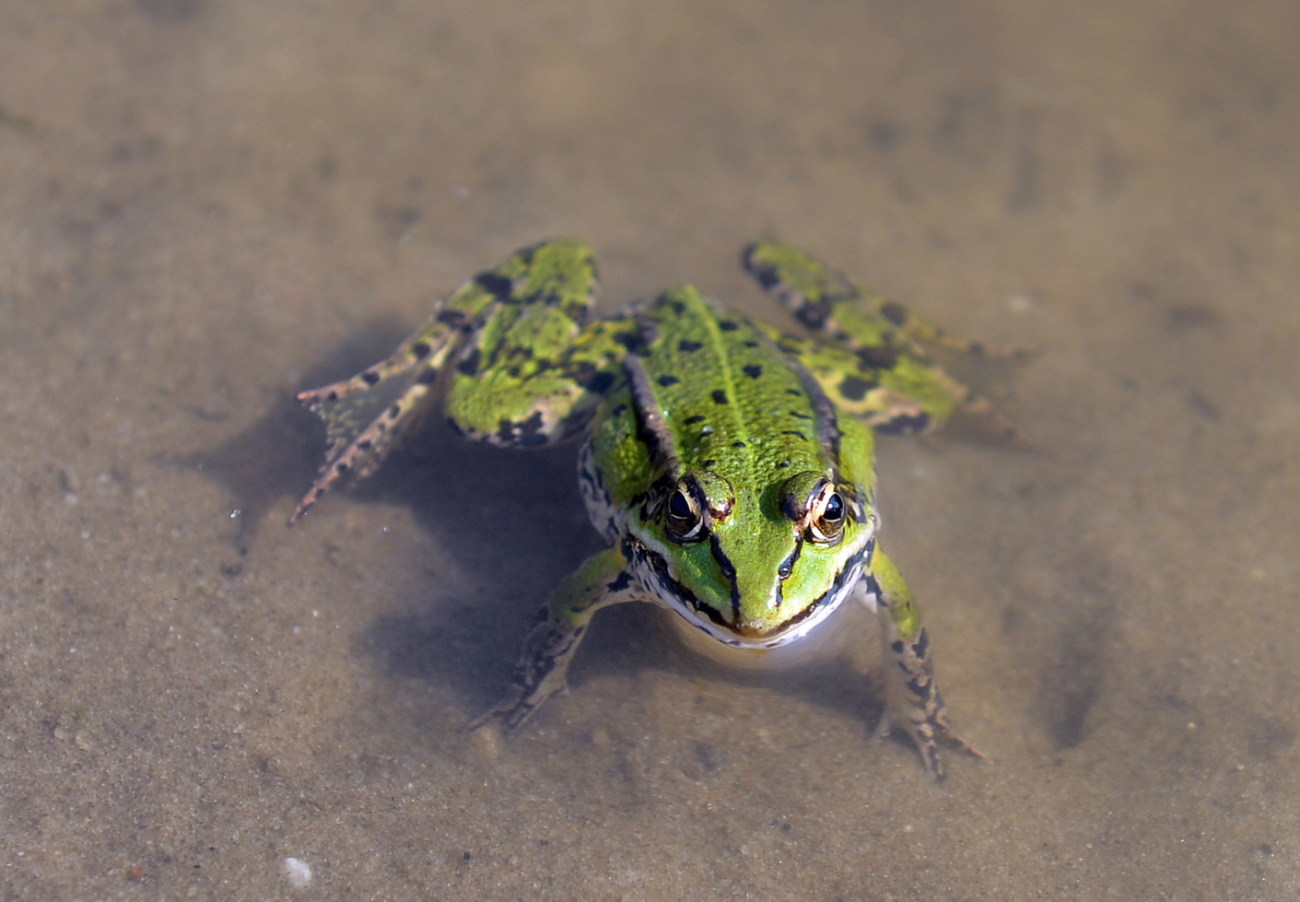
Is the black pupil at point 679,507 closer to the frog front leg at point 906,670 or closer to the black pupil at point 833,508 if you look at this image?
the black pupil at point 833,508

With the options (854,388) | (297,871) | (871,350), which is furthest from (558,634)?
(871,350)

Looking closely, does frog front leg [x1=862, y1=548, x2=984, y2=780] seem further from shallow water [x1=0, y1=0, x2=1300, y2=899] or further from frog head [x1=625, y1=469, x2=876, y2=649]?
frog head [x1=625, y1=469, x2=876, y2=649]

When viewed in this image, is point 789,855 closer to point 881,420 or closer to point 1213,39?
point 881,420

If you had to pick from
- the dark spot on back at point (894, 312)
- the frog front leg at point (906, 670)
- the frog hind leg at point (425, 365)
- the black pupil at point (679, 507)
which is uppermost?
the black pupil at point (679, 507)

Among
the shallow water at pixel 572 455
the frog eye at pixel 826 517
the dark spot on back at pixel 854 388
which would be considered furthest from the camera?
the dark spot on back at pixel 854 388

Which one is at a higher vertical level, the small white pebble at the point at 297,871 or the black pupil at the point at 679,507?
the black pupil at the point at 679,507

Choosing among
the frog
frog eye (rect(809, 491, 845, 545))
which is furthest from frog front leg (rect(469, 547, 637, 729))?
frog eye (rect(809, 491, 845, 545))

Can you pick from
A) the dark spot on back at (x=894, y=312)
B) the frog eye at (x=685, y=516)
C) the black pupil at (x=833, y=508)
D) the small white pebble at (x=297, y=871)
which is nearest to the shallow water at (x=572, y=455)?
the small white pebble at (x=297, y=871)
